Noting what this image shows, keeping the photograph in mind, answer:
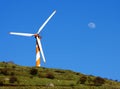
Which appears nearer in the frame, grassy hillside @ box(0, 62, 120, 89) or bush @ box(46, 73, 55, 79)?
grassy hillside @ box(0, 62, 120, 89)

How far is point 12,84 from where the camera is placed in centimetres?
9338

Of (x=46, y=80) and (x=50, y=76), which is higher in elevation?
(x=50, y=76)

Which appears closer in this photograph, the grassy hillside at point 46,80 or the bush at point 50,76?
the grassy hillside at point 46,80

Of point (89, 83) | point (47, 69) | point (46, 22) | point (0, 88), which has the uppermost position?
point (46, 22)

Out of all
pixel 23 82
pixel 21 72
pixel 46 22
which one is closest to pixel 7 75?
pixel 21 72

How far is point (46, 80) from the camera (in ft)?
337

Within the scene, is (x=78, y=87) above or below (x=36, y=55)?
below

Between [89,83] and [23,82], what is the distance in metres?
17.6

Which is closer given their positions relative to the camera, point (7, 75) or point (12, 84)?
point (12, 84)

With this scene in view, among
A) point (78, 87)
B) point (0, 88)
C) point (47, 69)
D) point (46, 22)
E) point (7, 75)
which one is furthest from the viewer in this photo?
point (46, 22)

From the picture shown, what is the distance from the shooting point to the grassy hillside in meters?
94.7

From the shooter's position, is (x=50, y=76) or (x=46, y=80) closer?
(x=46, y=80)

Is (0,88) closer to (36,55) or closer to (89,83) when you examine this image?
(89,83)

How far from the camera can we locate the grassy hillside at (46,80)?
94.7 metres
